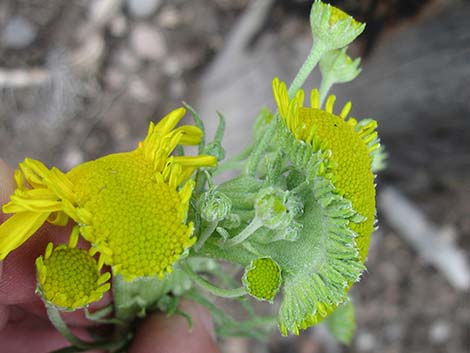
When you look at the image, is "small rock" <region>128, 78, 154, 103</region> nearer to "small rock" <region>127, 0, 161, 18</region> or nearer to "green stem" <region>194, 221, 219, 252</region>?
"small rock" <region>127, 0, 161, 18</region>

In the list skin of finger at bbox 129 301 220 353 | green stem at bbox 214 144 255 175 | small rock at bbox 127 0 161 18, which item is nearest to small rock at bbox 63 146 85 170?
small rock at bbox 127 0 161 18

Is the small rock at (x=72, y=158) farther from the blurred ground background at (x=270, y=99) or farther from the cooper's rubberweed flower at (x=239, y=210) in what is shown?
the cooper's rubberweed flower at (x=239, y=210)

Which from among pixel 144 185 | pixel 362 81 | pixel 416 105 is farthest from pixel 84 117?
pixel 144 185

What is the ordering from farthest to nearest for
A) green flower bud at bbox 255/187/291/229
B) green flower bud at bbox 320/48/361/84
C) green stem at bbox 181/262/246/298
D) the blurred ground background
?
the blurred ground background → green flower bud at bbox 320/48/361/84 → green stem at bbox 181/262/246/298 → green flower bud at bbox 255/187/291/229

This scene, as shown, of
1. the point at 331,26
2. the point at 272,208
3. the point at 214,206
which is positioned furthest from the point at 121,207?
the point at 331,26

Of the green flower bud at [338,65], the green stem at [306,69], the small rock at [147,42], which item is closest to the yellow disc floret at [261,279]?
the green stem at [306,69]

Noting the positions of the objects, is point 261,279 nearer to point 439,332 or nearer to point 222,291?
point 222,291
